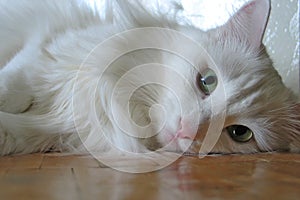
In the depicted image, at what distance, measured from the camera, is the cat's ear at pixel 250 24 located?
1335 mm

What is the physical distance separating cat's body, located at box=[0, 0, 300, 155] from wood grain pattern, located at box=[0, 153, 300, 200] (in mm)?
87

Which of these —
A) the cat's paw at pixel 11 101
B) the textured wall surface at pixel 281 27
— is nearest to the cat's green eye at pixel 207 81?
the cat's paw at pixel 11 101

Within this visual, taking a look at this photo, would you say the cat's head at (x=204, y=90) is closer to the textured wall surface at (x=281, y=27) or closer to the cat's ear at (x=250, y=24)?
the cat's ear at (x=250, y=24)

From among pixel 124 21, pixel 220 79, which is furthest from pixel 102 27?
pixel 220 79

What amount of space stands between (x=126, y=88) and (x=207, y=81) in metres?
0.20

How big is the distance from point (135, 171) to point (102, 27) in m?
0.48

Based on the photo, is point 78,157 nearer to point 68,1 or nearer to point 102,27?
point 102,27

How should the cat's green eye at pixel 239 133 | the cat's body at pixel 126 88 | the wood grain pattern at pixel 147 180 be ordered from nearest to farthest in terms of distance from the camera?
the wood grain pattern at pixel 147 180 < the cat's body at pixel 126 88 < the cat's green eye at pixel 239 133

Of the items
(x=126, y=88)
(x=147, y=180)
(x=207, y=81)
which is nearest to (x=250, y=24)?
(x=207, y=81)

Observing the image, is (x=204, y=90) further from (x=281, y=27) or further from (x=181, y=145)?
(x=281, y=27)

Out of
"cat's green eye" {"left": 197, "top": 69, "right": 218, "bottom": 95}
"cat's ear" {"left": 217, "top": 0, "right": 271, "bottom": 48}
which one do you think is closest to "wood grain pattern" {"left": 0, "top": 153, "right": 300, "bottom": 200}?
"cat's green eye" {"left": 197, "top": 69, "right": 218, "bottom": 95}

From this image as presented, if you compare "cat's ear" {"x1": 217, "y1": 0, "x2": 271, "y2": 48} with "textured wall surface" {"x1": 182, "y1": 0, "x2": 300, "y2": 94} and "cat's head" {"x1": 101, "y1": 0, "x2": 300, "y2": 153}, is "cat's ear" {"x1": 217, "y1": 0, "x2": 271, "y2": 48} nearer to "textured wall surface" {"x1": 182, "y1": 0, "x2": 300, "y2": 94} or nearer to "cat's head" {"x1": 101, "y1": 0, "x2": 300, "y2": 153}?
"cat's head" {"x1": 101, "y1": 0, "x2": 300, "y2": 153}

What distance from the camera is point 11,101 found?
1226mm

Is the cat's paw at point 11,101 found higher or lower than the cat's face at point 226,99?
lower
